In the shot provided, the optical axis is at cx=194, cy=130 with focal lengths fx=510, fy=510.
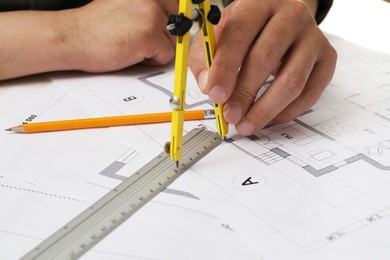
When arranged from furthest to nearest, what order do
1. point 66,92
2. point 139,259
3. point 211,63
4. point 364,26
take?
point 364,26, point 66,92, point 211,63, point 139,259

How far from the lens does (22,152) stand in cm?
70

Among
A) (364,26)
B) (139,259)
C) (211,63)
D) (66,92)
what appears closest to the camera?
(139,259)

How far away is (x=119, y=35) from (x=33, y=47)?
0.15 m

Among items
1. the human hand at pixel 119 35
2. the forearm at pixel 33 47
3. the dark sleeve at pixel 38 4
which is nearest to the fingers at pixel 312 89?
the human hand at pixel 119 35

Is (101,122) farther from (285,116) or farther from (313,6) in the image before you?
(313,6)

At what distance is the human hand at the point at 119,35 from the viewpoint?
36.0 inches

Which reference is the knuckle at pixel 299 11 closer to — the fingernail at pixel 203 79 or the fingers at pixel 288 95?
the fingers at pixel 288 95

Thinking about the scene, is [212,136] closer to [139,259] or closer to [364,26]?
[139,259]

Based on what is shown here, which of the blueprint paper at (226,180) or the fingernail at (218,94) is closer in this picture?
the blueprint paper at (226,180)

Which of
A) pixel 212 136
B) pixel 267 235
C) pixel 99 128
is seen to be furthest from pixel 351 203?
pixel 99 128

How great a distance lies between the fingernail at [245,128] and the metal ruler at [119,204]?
0.03m

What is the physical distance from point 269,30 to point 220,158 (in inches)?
7.8

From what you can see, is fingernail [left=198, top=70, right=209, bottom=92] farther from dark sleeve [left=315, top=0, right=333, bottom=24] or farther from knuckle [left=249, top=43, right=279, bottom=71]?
dark sleeve [left=315, top=0, right=333, bottom=24]

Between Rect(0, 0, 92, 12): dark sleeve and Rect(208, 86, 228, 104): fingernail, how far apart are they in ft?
1.73
